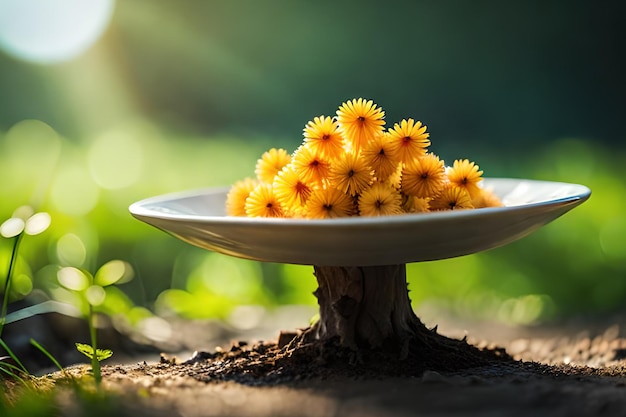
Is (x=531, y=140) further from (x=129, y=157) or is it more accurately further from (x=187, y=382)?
(x=187, y=382)

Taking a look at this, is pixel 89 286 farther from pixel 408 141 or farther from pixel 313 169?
pixel 408 141

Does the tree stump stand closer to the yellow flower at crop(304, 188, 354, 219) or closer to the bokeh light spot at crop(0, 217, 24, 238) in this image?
the yellow flower at crop(304, 188, 354, 219)

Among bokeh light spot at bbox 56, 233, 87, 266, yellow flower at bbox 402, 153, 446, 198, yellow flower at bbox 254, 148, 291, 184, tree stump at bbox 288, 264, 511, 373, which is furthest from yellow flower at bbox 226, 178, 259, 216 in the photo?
bokeh light spot at bbox 56, 233, 87, 266

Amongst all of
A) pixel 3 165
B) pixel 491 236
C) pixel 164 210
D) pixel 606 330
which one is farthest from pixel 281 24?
pixel 491 236

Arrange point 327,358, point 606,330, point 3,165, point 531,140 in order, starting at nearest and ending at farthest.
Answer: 1. point 327,358
2. point 606,330
3. point 3,165
4. point 531,140

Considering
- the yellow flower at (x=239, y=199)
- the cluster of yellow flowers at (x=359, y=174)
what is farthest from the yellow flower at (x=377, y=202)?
the yellow flower at (x=239, y=199)

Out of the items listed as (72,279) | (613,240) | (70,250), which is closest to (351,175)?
(72,279)

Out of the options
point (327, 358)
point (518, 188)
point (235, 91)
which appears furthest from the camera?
point (235, 91)
